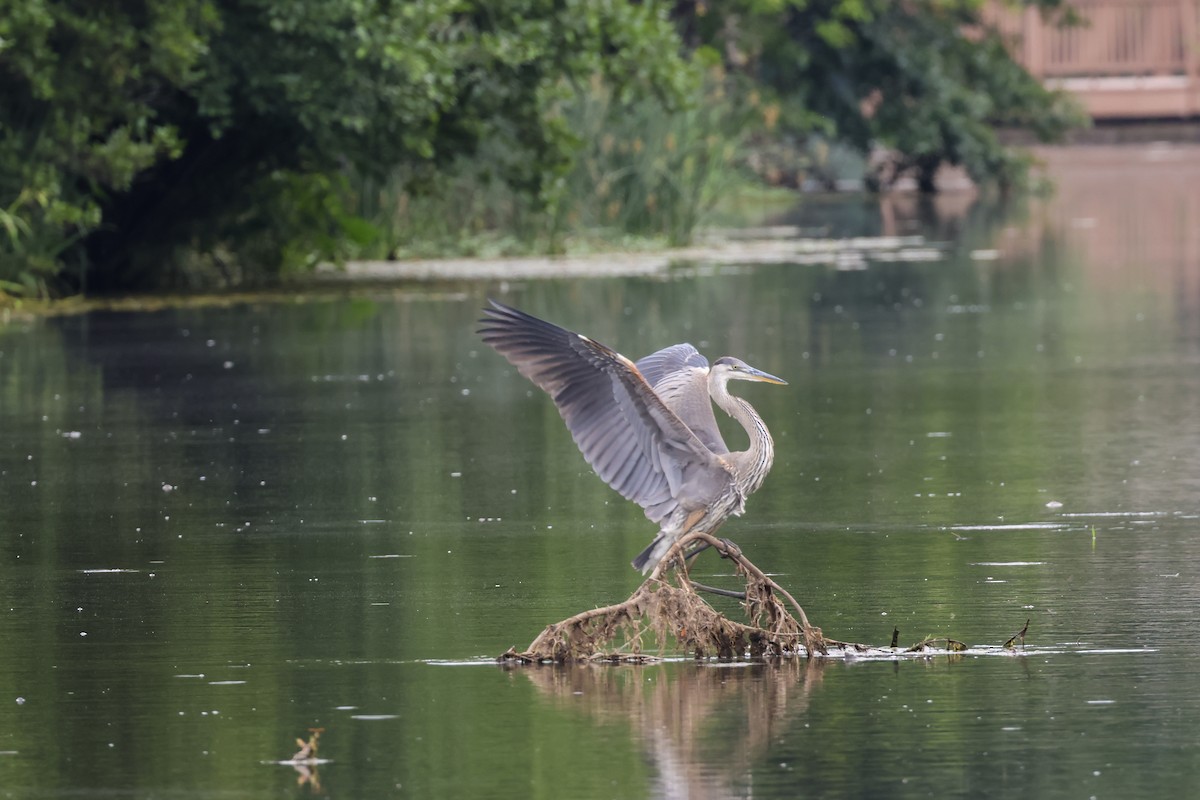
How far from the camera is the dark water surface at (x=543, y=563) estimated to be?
20.0 ft

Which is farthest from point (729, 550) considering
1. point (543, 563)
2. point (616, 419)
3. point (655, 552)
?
point (543, 563)

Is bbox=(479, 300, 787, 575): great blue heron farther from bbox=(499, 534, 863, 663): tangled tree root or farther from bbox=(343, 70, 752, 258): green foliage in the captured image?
bbox=(343, 70, 752, 258): green foliage

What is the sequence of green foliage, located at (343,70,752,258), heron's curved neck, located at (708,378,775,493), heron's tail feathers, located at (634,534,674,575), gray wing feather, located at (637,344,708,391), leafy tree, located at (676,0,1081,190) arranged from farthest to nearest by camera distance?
leafy tree, located at (676,0,1081,190) → green foliage, located at (343,70,752,258) → gray wing feather, located at (637,344,708,391) → heron's tail feathers, located at (634,534,674,575) → heron's curved neck, located at (708,378,775,493)

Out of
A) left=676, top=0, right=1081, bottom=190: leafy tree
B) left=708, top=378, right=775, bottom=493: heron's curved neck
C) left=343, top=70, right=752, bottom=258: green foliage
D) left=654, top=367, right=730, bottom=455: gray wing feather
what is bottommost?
left=708, top=378, right=775, bottom=493: heron's curved neck

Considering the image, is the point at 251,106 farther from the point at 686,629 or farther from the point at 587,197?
the point at 686,629

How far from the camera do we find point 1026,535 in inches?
376

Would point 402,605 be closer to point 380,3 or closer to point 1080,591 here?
point 1080,591

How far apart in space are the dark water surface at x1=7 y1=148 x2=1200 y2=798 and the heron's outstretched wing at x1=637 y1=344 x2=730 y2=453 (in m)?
0.64

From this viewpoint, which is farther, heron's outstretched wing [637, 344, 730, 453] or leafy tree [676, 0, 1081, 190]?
leafy tree [676, 0, 1081, 190]

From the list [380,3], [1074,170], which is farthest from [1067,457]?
[1074,170]

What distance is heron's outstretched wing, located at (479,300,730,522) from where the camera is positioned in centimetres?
760

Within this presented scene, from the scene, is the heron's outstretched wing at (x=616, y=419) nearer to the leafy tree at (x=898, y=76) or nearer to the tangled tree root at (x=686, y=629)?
the tangled tree root at (x=686, y=629)

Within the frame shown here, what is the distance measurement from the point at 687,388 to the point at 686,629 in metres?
1.11

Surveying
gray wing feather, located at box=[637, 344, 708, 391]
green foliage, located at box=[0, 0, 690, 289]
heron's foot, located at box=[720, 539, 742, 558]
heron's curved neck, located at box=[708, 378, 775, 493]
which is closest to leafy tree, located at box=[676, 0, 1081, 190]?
green foliage, located at box=[0, 0, 690, 289]
